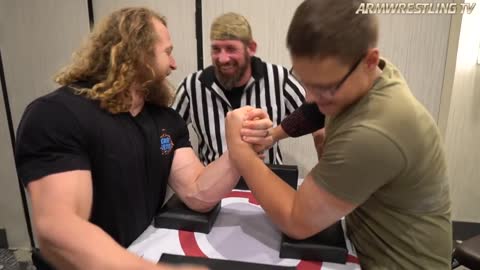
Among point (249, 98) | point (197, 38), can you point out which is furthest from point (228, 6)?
point (249, 98)

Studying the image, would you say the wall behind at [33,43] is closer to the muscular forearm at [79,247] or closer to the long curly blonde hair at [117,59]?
the long curly blonde hair at [117,59]

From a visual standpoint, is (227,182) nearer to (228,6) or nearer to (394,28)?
(228,6)

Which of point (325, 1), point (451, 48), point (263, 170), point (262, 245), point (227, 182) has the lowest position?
point (262, 245)

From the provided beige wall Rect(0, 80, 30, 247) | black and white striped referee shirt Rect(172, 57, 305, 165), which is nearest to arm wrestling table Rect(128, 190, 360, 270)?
black and white striped referee shirt Rect(172, 57, 305, 165)

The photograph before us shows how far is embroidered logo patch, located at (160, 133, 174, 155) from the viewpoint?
3.87 feet

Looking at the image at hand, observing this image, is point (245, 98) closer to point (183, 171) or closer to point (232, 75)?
point (232, 75)

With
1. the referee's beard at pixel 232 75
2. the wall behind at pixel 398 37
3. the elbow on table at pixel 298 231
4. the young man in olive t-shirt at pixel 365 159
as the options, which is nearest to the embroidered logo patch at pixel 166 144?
the young man in olive t-shirt at pixel 365 159

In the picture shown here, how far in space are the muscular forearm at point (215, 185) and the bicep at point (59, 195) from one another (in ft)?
1.15

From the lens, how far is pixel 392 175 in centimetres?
76

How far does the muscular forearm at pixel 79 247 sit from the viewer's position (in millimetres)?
730

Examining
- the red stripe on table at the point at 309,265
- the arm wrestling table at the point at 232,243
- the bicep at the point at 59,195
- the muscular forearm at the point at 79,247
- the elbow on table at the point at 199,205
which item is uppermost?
the bicep at the point at 59,195

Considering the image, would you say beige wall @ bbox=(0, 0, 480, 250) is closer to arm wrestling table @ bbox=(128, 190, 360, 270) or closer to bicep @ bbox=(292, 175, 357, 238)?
arm wrestling table @ bbox=(128, 190, 360, 270)

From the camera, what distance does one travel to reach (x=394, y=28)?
212cm

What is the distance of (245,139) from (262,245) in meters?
0.29
